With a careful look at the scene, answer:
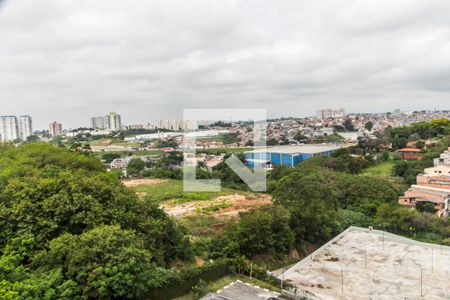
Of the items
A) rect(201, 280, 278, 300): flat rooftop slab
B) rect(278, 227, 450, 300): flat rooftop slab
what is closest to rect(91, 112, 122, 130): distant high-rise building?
rect(278, 227, 450, 300): flat rooftop slab

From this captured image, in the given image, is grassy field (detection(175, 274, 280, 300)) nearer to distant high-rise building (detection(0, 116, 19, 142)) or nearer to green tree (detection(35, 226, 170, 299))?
green tree (detection(35, 226, 170, 299))

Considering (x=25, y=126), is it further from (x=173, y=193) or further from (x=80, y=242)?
(x=80, y=242)

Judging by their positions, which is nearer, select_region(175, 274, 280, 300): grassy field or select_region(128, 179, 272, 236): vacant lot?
select_region(175, 274, 280, 300): grassy field

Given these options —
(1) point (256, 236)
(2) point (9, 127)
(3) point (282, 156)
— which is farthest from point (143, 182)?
(2) point (9, 127)

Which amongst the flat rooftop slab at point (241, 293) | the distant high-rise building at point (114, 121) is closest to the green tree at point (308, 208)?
the flat rooftop slab at point (241, 293)

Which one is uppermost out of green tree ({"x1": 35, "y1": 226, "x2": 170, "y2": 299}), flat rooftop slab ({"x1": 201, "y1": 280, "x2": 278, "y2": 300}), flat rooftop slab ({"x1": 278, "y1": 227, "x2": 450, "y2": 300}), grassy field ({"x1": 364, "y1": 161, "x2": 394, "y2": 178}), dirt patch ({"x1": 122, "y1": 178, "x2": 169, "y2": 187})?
green tree ({"x1": 35, "y1": 226, "x2": 170, "y2": 299})

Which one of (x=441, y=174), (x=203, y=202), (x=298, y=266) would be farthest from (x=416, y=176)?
(x=298, y=266)

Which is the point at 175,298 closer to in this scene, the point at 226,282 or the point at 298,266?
the point at 226,282
